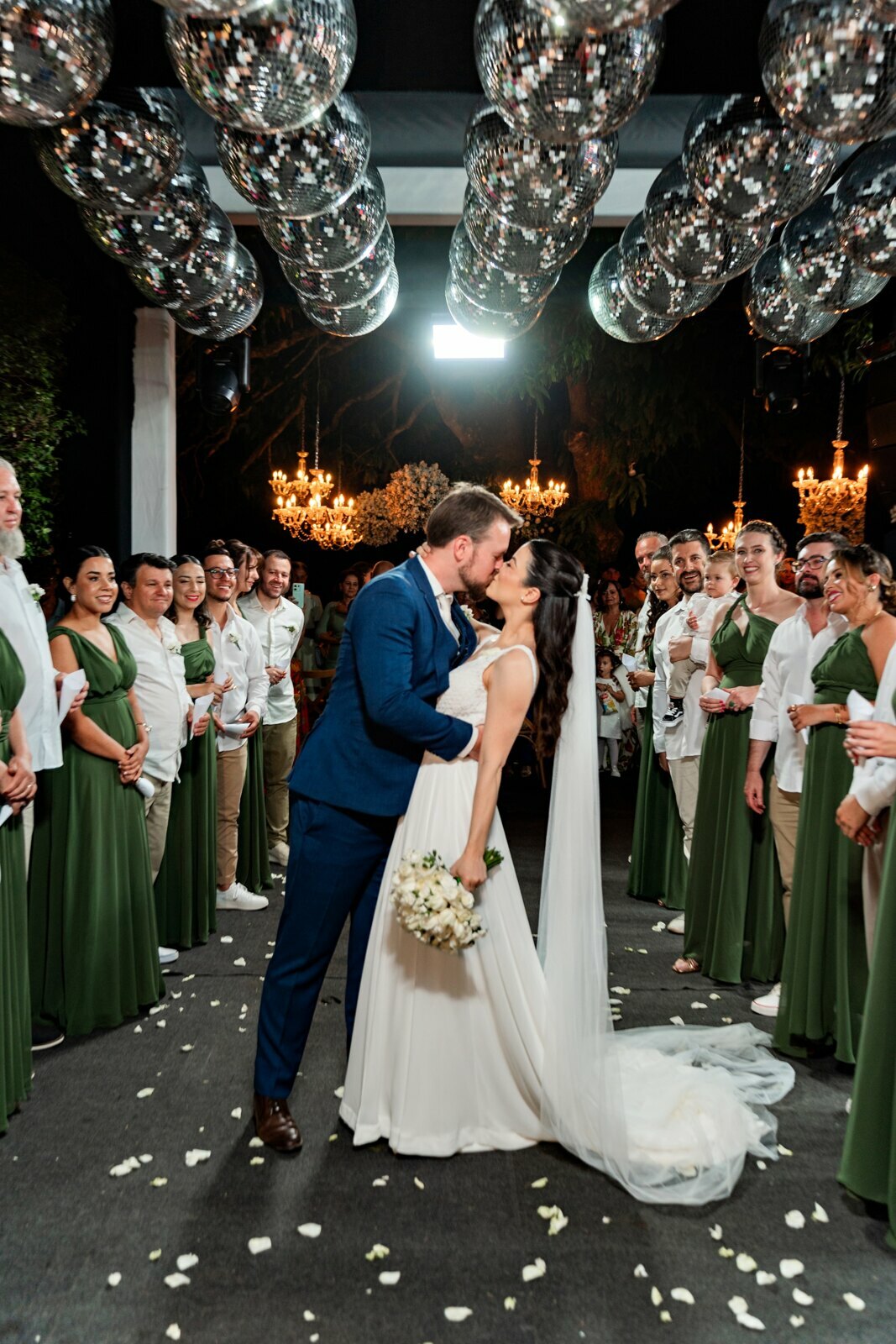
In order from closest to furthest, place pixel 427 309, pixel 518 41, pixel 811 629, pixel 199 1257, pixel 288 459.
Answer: pixel 518 41, pixel 199 1257, pixel 811 629, pixel 427 309, pixel 288 459

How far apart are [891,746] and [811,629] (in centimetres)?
148

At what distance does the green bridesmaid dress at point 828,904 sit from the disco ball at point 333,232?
220 centimetres

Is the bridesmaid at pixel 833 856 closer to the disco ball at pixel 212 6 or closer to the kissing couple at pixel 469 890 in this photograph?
the kissing couple at pixel 469 890

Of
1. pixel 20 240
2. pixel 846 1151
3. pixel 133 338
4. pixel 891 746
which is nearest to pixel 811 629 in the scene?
pixel 891 746

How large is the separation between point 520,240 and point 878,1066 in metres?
2.65

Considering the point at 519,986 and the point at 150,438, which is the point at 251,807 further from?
the point at 519,986

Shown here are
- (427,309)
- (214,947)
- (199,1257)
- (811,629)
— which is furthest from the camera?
(427,309)

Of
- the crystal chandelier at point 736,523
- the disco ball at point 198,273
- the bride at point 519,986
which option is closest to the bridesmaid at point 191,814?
the disco ball at point 198,273

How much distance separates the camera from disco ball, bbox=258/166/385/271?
3.14 m

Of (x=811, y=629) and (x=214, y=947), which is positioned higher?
(x=811, y=629)

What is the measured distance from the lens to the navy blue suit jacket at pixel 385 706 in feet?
9.29

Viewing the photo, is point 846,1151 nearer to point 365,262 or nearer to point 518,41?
point 518,41

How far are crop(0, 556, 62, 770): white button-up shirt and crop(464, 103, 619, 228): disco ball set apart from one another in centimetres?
196

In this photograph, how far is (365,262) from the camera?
3668 millimetres
